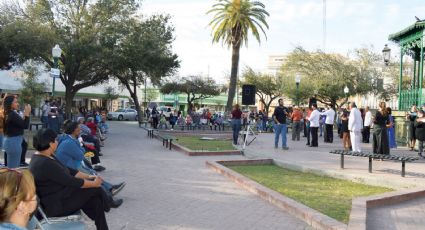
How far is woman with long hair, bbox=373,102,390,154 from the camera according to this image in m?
12.9

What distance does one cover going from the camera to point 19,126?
336 inches

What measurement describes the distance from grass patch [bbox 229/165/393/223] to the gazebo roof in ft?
33.1

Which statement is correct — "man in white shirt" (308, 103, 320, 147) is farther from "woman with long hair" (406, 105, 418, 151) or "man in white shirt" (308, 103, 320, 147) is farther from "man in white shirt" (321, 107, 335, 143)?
"woman with long hair" (406, 105, 418, 151)

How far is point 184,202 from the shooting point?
306 inches

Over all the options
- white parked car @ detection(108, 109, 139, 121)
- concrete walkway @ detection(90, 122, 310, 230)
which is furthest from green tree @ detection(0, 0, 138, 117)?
white parked car @ detection(108, 109, 139, 121)

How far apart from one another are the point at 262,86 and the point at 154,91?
3117cm

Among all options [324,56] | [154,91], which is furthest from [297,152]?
[154,91]

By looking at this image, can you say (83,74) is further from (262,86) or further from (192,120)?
(262,86)

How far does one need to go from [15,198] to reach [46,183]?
2595mm

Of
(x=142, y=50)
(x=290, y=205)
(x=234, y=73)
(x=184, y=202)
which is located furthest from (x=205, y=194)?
(x=234, y=73)

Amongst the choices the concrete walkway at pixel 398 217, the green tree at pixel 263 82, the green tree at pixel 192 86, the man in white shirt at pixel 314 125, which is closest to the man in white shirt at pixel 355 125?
the man in white shirt at pixel 314 125

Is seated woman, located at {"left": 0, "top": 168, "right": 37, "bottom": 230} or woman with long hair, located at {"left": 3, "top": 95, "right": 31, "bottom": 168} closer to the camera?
seated woman, located at {"left": 0, "top": 168, "right": 37, "bottom": 230}

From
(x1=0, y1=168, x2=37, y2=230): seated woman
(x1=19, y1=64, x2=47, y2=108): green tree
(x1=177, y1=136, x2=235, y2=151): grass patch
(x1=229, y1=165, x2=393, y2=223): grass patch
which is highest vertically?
(x1=19, y1=64, x2=47, y2=108): green tree

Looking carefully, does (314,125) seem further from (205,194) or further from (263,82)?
(263,82)
